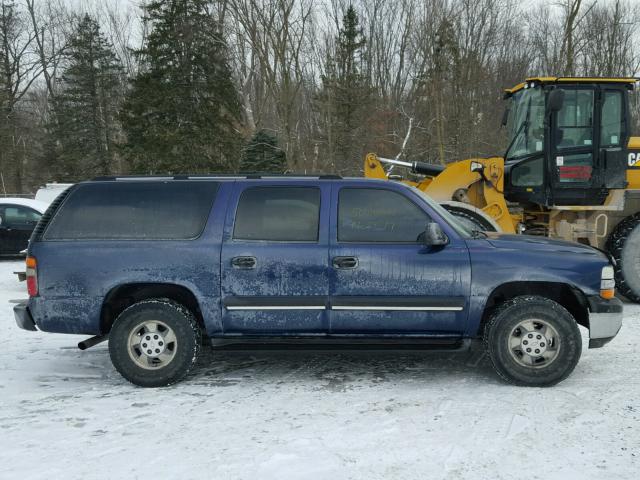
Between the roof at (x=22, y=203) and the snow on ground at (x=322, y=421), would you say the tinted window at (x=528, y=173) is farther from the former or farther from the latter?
the roof at (x=22, y=203)

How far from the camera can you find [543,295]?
4.93 meters

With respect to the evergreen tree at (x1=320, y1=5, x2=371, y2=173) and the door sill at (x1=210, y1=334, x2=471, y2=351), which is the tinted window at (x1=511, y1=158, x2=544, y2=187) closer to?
the door sill at (x1=210, y1=334, x2=471, y2=351)

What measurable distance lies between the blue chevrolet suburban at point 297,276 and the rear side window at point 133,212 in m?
0.01

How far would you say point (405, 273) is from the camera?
14.9 feet

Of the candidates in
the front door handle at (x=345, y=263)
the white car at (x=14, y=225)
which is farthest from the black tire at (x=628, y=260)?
the white car at (x=14, y=225)

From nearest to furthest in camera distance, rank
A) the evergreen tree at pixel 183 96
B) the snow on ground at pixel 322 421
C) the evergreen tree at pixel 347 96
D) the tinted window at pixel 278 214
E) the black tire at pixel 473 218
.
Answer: the snow on ground at pixel 322 421
the tinted window at pixel 278 214
the black tire at pixel 473 218
the evergreen tree at pixel 183 96
the evergreen tree at pixel 347 96

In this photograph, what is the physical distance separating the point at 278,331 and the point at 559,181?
18.9 feet

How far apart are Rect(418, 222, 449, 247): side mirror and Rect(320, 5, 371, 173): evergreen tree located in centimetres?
2332

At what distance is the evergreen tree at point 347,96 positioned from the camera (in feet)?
94.5

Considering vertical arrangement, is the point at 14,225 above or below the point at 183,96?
below

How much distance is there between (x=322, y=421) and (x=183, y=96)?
2634 cm

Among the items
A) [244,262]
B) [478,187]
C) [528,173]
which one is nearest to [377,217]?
[244,262]

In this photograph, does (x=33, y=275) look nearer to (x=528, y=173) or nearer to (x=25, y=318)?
(x=25, y=318)

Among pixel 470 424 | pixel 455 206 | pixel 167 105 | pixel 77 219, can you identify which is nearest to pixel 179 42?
pixel 167 105
